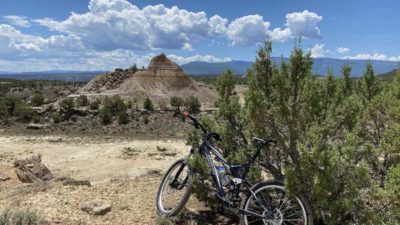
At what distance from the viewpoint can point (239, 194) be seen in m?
4.78

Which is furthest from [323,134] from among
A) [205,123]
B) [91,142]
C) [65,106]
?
[65,106]

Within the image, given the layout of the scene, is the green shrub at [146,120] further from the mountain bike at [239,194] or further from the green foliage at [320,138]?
the green foliage at [320,138]

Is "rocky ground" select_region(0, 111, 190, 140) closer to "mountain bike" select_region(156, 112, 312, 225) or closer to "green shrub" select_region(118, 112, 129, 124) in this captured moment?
"green shrub" select_region(118, 112, 129, 124)

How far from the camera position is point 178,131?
20.1m

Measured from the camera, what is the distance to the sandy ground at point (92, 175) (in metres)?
5.46

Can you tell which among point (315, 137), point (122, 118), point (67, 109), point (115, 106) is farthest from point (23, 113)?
point (315, 137)

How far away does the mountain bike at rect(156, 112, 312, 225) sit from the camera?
4.11m

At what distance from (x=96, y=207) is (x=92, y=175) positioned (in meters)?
5.92

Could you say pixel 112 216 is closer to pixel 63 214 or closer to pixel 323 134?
pixel 63 214

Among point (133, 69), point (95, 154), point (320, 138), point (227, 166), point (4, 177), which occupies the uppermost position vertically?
point (133, 69)

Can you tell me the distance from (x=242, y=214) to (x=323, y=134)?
1144 millimetres

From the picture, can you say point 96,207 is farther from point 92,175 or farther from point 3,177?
point 92,175

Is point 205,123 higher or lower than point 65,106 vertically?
higher

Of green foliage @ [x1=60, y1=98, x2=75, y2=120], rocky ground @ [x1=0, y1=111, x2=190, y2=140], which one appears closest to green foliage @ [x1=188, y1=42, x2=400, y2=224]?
rocky ground @ [x1=0, y1=111, x2=190, y2=140]
